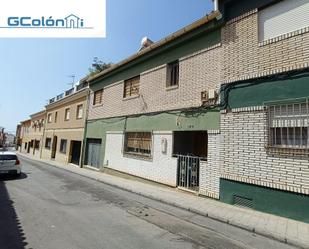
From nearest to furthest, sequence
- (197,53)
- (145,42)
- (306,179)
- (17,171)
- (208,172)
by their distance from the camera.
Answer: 1. (306,179)
2. (208,172)
3. (197,53)
4. (17,171)
5. (145,42)

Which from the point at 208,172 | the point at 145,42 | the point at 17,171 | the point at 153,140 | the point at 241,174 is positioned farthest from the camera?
the point at 145,42

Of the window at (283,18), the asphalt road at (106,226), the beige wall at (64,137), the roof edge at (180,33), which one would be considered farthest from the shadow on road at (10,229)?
the beige wall at (64,137)

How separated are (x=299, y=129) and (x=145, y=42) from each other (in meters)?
10.5

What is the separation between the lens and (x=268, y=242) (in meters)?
5.14

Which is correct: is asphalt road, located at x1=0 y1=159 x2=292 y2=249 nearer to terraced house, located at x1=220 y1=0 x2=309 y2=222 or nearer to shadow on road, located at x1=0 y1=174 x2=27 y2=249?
shadow on road, located at x1=0 y1=174 x2=27 y2=249

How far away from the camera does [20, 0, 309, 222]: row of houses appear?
6.62m

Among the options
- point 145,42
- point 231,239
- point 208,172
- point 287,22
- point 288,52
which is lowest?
point 231,239

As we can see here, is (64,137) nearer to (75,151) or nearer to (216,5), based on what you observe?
(75,151)

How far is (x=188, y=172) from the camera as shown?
31.3 feet

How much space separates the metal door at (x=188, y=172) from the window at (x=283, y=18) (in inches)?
181

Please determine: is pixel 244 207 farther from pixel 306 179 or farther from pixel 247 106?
pixel 247 106

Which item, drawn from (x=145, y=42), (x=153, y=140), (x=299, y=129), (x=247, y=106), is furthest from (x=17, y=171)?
(x=299, y=129)

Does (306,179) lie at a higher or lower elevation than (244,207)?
higher

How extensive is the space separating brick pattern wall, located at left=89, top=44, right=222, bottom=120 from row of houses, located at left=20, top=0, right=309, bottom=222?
39mm
